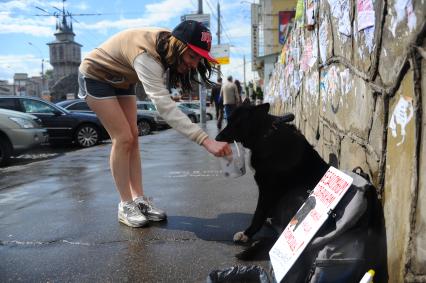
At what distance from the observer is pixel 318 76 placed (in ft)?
15.2

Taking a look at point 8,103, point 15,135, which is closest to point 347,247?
point 15,135

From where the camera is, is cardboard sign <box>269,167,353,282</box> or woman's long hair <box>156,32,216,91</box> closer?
cardboard sign <box>269,167,353,282</box>

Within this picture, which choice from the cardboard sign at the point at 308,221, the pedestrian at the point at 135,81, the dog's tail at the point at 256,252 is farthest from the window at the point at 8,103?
the cardboard sign at the point at 308,221

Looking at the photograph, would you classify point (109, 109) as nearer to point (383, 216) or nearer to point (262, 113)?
point (262, 113)

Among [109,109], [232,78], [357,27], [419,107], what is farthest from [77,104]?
[419,107]

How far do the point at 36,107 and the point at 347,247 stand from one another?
11115 millimetres

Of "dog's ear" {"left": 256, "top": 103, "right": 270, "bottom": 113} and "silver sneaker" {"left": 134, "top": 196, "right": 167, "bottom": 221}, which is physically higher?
"dog's ear" {"left": 256, "top": 103, "right": 270, "bottom": 113}

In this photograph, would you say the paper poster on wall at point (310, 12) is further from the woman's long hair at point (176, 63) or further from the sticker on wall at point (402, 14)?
the sticker on wall at point (402, 14)

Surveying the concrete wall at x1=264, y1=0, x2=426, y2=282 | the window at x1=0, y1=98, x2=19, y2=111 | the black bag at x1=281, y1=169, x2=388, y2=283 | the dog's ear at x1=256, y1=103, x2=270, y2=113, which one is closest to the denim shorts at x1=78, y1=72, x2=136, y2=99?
the dog's ear at x1=256, y1=103, x2=270, y2=113

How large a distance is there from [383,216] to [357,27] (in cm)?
130

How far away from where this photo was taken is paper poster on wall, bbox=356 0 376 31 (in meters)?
2.36

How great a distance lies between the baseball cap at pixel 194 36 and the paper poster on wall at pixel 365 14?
995 mm

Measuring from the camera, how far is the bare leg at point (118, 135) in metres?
3.29

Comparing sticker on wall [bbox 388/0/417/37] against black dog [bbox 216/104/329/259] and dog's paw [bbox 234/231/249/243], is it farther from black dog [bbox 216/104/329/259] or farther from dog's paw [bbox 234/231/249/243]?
dog's paw [bbox 234/231/249/243]
